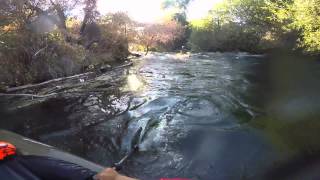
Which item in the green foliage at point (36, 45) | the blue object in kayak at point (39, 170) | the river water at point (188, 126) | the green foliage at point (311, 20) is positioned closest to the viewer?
the blue object in kayak at point (39, 170)

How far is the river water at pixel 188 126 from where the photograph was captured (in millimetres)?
7801

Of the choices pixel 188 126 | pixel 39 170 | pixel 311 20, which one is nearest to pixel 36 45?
pixel 188 126

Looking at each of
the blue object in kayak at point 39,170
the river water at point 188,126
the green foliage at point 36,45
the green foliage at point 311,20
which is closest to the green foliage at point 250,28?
the green foliage at point 311,20

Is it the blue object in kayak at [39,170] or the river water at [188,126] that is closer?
the blue object in kayak at [39,170]

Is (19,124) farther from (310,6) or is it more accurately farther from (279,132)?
(310,6)

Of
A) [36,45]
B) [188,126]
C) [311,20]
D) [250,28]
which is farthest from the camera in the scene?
[250,28]

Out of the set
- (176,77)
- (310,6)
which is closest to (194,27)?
(310,6)

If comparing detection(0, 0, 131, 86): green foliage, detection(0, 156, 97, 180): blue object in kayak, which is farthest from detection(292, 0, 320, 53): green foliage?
detection(0, 156, 97, 180): blue object in kayak

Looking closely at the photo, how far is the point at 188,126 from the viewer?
10.3 meters

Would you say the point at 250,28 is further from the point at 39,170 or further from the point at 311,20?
the point at 39,170

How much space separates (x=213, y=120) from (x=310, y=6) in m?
15.9

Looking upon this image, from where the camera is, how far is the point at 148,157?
8.09 m

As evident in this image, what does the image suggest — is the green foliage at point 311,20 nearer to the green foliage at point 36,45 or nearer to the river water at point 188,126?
the river water at point 188,126

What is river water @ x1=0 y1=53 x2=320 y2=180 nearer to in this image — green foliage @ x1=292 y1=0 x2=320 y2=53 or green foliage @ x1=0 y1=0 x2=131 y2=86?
green foliage @ x1=0 y1=0 x2=131 y2=86
